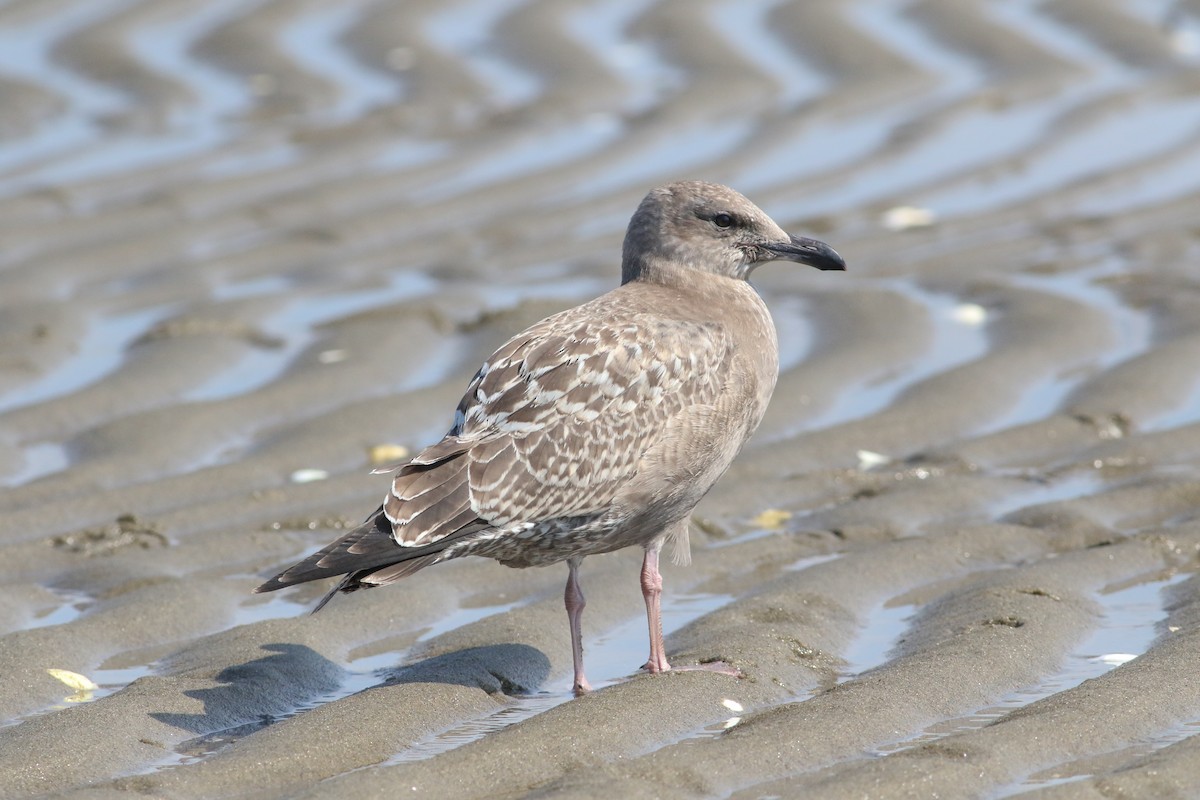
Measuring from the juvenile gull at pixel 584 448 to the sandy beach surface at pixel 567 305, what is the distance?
18.0 inches

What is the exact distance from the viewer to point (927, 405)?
9.23 meters

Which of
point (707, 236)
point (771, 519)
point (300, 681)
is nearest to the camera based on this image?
point (300, 681)

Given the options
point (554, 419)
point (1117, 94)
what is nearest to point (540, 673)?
point (554, 419)

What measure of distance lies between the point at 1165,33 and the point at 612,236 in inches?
243

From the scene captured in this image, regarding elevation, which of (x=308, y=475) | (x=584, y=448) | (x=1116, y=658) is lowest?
(x=308, y=475)

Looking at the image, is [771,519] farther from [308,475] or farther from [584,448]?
[308,475]

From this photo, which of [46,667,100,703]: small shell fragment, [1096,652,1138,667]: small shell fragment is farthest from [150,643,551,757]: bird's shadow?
[1096,652,1138,667]: small shell fragment

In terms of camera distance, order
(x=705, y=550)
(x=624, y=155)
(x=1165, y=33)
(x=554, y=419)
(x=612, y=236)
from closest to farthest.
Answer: (x=554, y=419), (x=705, y=550), (x=612, y=236), (x=624, y=155), (x=1165, y=33)

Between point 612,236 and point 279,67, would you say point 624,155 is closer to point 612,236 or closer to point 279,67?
point 612,236

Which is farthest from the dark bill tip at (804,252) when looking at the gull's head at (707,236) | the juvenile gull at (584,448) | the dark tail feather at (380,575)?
the dark tail feather at (380,575)

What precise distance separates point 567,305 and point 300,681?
458cm

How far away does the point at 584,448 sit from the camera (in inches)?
246

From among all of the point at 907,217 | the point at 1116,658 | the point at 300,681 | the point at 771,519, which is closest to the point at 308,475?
the point at 771,519

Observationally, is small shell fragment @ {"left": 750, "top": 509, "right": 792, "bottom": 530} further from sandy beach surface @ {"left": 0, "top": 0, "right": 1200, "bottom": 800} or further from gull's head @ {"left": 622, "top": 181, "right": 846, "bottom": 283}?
gull's head @ {"left": 622, "top": 181, "right": 846, "bottom": 283}
